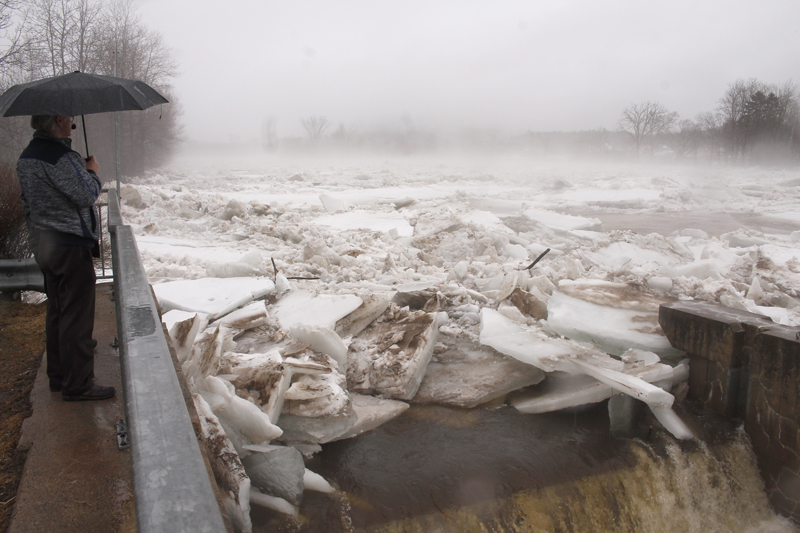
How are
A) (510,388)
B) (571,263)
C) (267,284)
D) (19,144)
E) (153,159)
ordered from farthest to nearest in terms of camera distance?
1. (153,159)
2. (19,144)
3. (571,263)
4. (267,284)
5. (510,388)

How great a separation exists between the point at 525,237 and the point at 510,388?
6.23 metres

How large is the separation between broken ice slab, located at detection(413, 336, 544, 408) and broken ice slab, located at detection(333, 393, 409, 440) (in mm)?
248

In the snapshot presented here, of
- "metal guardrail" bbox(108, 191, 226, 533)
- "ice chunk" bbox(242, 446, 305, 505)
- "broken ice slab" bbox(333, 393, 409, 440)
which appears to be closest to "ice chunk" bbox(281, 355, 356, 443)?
"broken ice slab" bbox(333, 393, 409, 440)

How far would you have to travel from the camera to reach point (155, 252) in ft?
23.6

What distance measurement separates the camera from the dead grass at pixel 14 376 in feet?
6.40

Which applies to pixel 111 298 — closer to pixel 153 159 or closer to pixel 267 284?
pixel 267 284

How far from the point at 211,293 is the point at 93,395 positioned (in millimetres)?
2979

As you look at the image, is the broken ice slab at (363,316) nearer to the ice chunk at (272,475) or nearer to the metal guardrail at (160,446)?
the ice chunk at (272,475)

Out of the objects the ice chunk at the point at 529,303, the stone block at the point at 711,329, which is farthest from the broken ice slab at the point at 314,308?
the stone block at the point at 711,329

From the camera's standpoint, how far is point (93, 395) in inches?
95.5

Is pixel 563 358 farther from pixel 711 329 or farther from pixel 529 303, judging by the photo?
pixel 529 303

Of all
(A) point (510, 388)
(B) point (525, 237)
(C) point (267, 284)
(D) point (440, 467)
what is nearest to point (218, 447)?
(D) point (440, 467)

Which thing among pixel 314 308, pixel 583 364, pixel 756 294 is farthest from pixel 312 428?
pixel 756 294

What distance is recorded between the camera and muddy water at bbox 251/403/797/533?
3.02 metres
